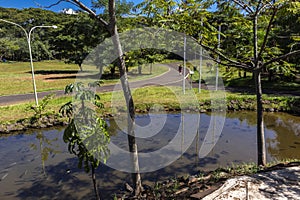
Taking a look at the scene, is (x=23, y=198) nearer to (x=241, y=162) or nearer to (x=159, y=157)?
(x=159, y=157)

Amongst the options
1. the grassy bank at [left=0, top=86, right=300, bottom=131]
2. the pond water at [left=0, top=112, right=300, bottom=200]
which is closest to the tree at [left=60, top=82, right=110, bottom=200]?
the pond water at [left=0, top=112, right=300, bottom=200]

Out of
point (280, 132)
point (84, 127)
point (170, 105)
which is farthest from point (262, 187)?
point (170, 105)

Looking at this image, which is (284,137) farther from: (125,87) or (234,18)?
(125,87)

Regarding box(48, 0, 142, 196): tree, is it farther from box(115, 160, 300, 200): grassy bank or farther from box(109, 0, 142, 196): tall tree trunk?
box(115, 160, 300, 200): grassy bank

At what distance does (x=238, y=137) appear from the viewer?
1008 cm

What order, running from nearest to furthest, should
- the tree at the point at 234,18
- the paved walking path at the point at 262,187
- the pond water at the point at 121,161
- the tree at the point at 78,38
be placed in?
the paved walking path at the point at 262,187
the tree at the point at 234,18
the pond water at the point at 121,161
the tree at the point at 78,38

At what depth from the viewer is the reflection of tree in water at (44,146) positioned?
861 cm

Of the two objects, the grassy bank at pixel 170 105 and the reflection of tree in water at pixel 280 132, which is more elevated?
the grassy bank at pixel 170 105

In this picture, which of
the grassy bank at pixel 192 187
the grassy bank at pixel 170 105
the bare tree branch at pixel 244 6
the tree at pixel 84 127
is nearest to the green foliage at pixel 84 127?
the tree at pixel 84 127

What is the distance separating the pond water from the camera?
20.7 feet

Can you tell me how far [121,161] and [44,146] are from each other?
12.4 feet

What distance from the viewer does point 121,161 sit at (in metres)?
7.80

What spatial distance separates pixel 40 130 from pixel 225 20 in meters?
9.76

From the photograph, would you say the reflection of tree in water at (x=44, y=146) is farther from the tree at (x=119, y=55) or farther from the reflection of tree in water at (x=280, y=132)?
the reflection of tree in water at (x=280, y=132)
